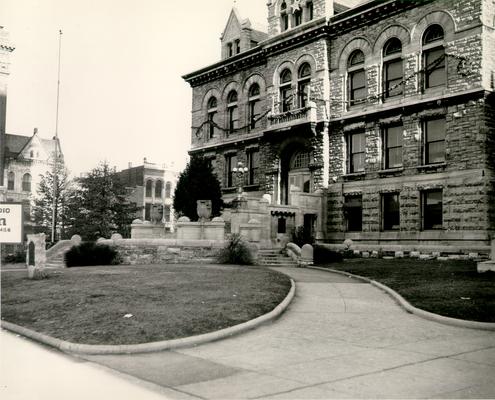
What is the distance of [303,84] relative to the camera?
3431cm

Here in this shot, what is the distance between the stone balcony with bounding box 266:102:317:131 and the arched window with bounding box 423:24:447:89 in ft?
22.2

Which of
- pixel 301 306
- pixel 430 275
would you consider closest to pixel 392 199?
pixel 430 275

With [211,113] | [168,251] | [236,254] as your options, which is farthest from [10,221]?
[211,113]

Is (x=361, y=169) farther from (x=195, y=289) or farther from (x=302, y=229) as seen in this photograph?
(x=195, y=289)

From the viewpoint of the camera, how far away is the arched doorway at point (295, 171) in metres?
33.8

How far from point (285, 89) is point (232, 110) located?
21.4ft

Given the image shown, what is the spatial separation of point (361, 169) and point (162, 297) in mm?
20481

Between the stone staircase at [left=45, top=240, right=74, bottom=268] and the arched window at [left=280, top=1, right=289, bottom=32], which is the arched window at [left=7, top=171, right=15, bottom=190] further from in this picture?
the arched window at [left=280, top=1, right=289, bottom=32]

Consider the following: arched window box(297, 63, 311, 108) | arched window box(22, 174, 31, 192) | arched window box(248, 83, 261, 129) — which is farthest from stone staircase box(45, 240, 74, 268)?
arched window box(22, 174, 31, 192)

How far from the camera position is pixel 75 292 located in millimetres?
13875

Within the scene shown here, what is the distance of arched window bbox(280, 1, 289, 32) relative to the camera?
3550 centimetres

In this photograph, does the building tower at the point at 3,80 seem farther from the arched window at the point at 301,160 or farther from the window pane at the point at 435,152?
the arched window at the point at 301,160

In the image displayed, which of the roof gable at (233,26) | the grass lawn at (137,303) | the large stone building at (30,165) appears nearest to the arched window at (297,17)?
the roof gable at (233,26)

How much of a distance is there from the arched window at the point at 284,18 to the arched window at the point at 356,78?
19.8 ft
